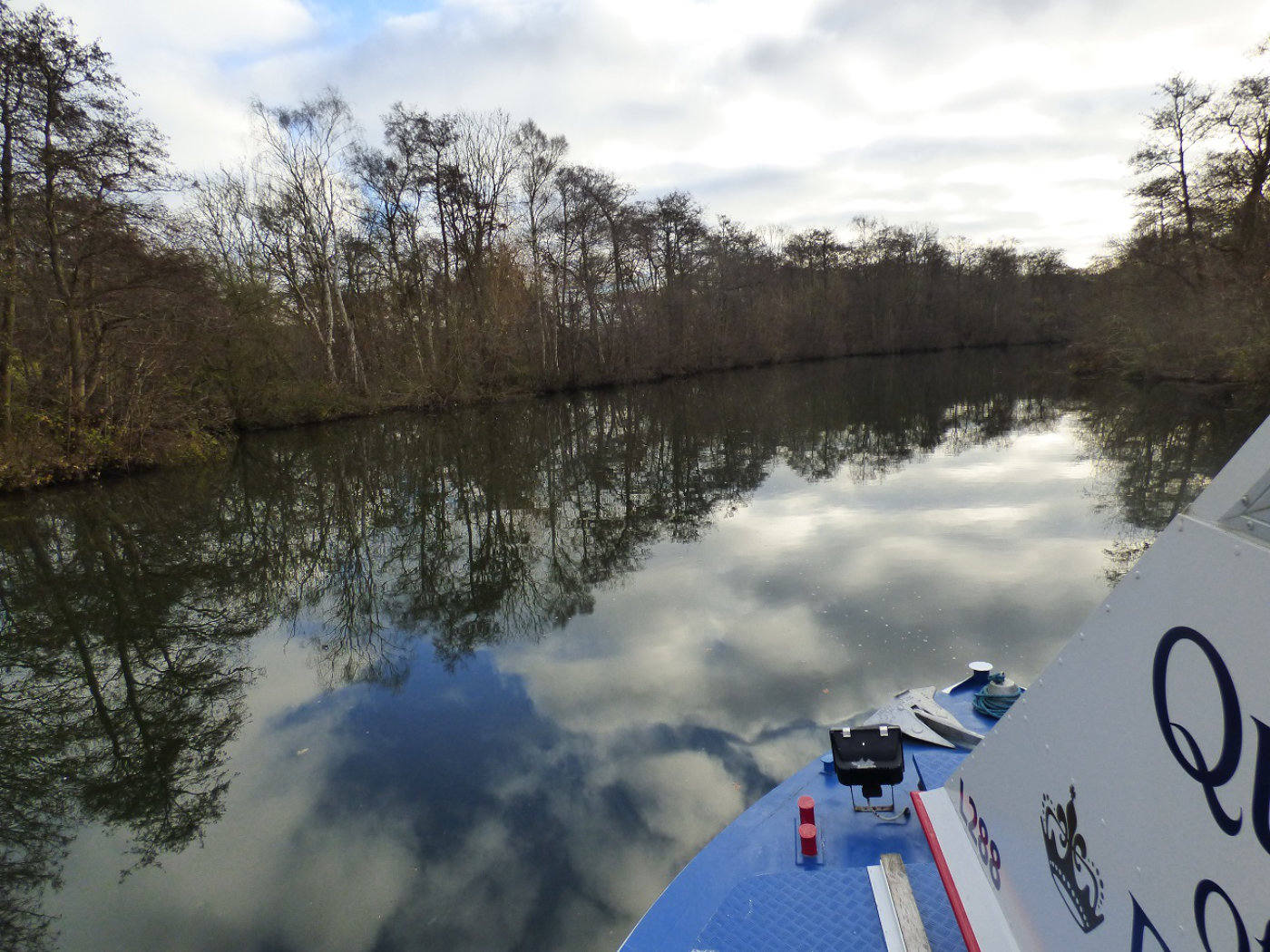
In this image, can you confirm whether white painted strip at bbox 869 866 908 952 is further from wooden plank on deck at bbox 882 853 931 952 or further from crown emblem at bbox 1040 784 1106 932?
crown emblem at bbox 1040 784 1106 932

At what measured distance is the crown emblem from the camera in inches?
64.5

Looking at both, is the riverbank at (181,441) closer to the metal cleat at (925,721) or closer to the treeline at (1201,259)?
the metal cleat at (925,721)

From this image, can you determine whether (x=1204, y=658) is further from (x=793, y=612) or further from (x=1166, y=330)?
(x=1166, y=330)

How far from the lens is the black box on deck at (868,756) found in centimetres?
341

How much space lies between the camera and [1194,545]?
1421mm

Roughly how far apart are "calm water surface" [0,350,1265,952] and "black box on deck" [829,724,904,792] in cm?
100

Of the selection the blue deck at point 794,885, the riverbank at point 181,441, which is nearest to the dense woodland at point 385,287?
the riverbank at point 181,441

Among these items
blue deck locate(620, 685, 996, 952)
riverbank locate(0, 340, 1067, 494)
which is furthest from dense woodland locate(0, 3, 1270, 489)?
blue deck locate(620, 685, 996, 952)

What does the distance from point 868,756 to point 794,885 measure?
74 cm

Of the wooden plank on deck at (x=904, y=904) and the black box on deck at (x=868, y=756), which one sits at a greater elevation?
the black box on deck at (x=868, y=756)

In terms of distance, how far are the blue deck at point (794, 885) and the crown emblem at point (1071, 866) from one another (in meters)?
1.26

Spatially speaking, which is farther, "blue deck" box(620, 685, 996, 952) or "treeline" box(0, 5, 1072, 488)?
"treeline" box(0, 5, 1072, 488)

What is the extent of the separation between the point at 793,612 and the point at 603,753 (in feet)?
9.99

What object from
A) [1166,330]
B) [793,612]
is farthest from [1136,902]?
[1166,330]
